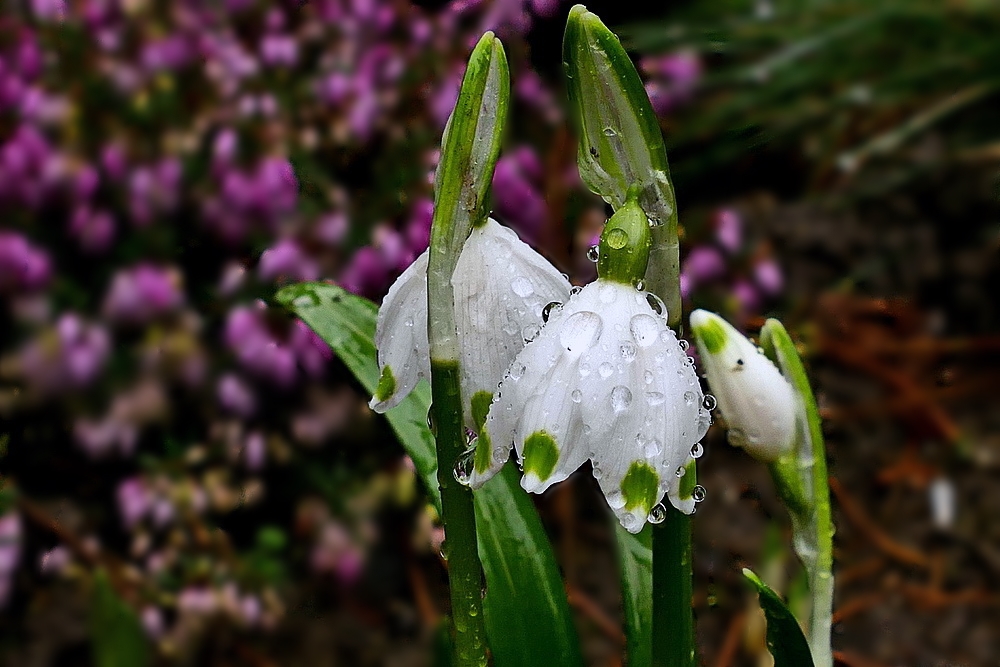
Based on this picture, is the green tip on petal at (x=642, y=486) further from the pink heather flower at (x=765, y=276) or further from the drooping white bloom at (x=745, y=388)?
the pink heather flower at (x=765, y=276)

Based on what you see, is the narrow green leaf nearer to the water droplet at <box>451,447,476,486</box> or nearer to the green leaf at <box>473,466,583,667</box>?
the water droplet at <box>451,447,476,486</box>

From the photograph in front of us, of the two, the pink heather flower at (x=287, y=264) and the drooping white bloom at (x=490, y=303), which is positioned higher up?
the drooping white bloom at (x=490, y=303)

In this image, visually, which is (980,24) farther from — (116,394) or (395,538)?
(116,394)

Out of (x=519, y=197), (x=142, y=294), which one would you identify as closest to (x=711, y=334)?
(x=519, y=197)

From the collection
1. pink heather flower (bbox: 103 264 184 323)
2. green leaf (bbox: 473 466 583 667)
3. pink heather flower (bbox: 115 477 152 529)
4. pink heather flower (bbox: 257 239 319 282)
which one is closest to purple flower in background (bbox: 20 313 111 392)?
pink heather flower (bbox: 103 264 184 323)

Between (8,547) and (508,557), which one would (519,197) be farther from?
(8,547)

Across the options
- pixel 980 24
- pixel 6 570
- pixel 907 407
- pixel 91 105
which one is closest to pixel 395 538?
pixel 6 570

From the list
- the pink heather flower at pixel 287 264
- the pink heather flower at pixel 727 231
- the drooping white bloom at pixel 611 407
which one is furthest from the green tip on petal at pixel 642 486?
the pink heather flower at pixel 727 231

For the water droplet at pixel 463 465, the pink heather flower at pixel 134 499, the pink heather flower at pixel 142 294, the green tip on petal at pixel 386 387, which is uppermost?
the green tip on petal at pixel 386 387
